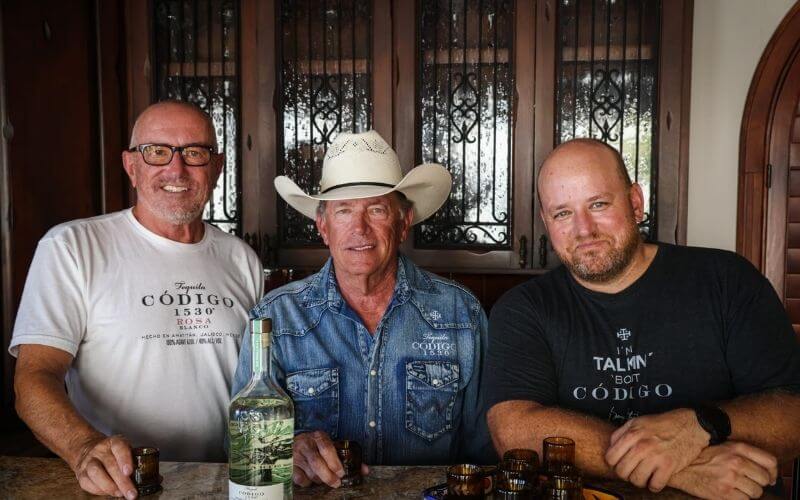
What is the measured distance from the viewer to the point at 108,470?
1283 mm

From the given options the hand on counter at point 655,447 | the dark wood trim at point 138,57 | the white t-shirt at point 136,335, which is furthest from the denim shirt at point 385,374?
the dark wood trim at point 138,57

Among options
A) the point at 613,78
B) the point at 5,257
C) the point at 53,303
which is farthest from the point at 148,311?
the point at 613,78

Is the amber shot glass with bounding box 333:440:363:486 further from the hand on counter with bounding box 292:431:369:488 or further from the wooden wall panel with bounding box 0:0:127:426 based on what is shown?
the wooden wall panel with bounding box 0:0:127:426

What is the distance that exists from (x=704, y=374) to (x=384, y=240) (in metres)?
0.80

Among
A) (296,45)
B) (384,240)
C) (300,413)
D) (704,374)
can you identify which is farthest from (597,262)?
(296,45)

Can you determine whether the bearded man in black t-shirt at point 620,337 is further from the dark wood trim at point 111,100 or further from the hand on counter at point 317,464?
the dark wood trim at point 111,100

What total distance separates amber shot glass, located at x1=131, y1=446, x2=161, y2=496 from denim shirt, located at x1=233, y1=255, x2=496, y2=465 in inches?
18.4

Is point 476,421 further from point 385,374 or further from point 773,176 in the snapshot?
point 773,176

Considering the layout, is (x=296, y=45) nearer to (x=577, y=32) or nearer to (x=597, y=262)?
(x=577, y=32)

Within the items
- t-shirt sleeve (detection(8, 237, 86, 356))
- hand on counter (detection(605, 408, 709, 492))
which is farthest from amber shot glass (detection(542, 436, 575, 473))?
t-shirt sleeve (detection(8, 237, 86, 356))

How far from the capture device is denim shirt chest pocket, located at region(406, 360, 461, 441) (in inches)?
70.6

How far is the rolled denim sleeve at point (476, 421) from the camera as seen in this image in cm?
180

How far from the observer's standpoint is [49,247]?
1806mm

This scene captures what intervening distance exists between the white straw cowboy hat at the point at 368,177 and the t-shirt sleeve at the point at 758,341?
0.78m
